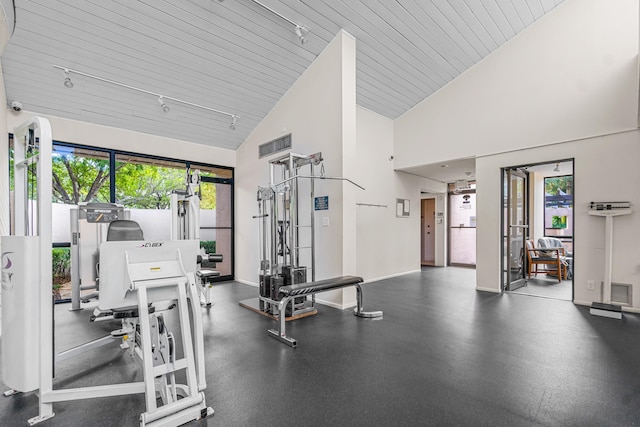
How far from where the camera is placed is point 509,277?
522 cm

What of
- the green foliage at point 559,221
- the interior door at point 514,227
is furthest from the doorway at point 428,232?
the green foliage at point 559,221

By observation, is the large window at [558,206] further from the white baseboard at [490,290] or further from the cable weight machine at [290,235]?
the cable weight machine at [290,235]

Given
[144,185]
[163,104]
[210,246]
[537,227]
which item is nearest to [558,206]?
[537,227]

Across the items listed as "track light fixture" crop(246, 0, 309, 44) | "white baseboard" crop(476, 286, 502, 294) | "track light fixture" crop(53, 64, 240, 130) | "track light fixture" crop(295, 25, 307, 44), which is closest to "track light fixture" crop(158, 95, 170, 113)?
"track light fixture" crop(53, 64, 240, 130)

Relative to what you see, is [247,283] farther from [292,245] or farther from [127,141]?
[127,141]

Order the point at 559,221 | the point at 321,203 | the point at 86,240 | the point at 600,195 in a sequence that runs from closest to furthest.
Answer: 1. the point at 600,195
2. the point at 321,203
3. the point at 86,240
4. the point at 559,221

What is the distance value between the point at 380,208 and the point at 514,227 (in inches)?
95.9

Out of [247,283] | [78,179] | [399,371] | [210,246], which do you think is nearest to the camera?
[399,371]

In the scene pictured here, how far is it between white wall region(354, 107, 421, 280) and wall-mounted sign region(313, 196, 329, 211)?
1.51 m

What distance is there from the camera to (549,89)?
4523 millimetres

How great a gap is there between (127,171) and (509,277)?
676cm

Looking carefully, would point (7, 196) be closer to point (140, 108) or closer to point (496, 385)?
point (140, 108)

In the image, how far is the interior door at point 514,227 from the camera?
5.21 meters

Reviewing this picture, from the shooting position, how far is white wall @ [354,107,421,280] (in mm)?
5906
